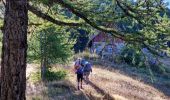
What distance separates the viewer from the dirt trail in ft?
72.9

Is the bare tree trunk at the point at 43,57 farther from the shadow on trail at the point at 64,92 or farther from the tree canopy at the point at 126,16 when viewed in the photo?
the tree canopy at the point at 126,16

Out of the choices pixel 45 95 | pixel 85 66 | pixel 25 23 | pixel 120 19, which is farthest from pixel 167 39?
pixel 85 66

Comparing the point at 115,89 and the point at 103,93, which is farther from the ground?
the point at 103,93

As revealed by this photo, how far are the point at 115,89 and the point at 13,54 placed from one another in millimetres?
20237

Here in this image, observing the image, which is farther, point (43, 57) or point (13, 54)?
point (43, 57)

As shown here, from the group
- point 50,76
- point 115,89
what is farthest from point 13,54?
point 115,89

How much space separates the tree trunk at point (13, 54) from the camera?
6.41 meters

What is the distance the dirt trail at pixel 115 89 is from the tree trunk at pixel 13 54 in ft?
47.2

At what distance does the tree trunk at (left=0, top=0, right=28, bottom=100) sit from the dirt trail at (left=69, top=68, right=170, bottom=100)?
14.4 m

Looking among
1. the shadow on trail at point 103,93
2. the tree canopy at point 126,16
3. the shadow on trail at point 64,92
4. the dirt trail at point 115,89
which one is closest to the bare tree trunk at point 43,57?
the dirt trail at point 115,89

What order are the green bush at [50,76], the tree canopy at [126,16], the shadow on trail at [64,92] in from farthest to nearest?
the green bush at [50,76], the shadow on trail at [64,92], the tree canopy at [126,16]

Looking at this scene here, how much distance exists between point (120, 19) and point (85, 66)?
540 inches

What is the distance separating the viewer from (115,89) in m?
26.3

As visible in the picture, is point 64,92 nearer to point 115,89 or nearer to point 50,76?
point 50,76
